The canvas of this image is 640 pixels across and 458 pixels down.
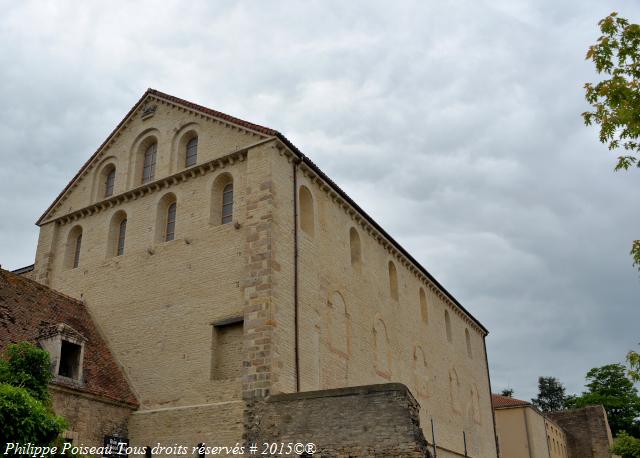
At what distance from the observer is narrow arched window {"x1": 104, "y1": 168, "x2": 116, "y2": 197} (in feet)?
84.1

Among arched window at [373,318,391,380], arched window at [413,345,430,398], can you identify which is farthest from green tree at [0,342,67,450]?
arched window at [413,345,430,398]

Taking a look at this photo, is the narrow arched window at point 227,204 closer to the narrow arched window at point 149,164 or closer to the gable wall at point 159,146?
the gable wall at point 159,146

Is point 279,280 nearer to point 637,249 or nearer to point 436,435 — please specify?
point 637,249

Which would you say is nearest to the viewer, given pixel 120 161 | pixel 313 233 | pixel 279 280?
pixel 279 280

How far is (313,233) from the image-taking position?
2219 centimetres

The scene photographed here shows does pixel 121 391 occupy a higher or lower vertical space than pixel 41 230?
lower

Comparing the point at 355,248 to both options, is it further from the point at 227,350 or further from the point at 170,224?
the point at 227,350

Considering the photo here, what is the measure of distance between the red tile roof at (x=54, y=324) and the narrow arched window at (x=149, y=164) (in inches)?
213

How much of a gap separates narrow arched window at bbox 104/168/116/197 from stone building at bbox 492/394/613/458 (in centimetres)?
3115

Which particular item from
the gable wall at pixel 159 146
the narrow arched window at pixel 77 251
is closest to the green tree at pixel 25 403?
the gable wall at pixel 159 146

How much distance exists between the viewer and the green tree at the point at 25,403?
11352mm

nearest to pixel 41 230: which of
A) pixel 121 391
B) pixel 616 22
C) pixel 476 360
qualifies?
pixel 121 391

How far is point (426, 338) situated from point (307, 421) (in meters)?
14.7

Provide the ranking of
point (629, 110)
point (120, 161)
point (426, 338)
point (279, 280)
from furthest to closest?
point (426, 338) < point (120, 161) < point (279, 280) < point (629, 110)
